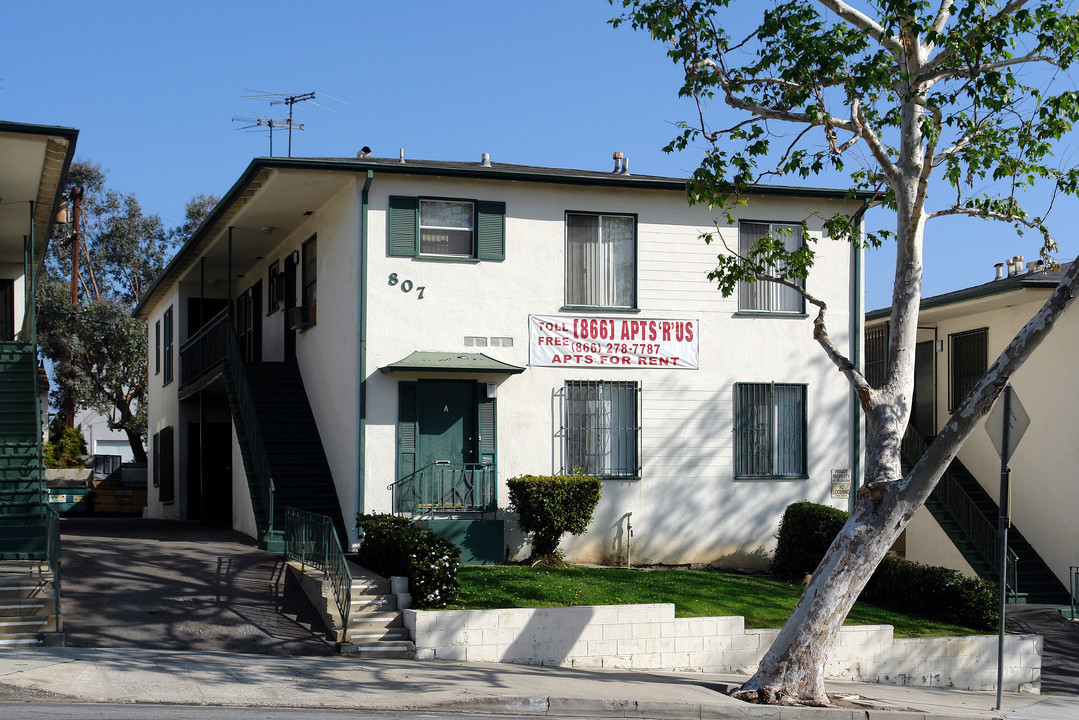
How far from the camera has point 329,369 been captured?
19609 millimetres

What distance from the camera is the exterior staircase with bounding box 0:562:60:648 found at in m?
12.9

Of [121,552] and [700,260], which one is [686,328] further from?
[121,552]

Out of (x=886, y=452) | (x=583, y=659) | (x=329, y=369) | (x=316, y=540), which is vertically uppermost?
(x=329, y=369)

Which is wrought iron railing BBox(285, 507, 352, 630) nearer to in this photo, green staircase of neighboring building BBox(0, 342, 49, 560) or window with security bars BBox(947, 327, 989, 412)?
green staircase of neighboring building BBox(0, 342, 49, 560)

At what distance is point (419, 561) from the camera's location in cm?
1437

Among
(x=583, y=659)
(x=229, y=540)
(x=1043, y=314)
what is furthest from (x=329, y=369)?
(x=1043, y=314)

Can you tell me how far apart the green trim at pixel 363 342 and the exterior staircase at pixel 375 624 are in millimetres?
2871

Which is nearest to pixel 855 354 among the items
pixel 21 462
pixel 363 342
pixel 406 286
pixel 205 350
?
pixel 406 286

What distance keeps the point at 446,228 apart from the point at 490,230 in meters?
0.73

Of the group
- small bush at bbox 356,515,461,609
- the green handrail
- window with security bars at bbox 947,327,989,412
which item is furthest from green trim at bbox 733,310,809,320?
the green handrail

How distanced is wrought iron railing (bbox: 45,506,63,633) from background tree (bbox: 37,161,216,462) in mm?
30758

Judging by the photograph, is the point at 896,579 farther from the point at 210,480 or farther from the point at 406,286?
the point at 210,480

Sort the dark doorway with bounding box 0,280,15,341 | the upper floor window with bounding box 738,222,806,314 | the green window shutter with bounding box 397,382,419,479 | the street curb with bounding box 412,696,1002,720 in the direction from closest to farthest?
the street curb with bounding box 412,696,1002,720 → the green window shutter with bounding box 397,382,419,479 → the upper floor window with bounding box 738,222,806,314 → the dark doorway with bounding box 0,280,15,341

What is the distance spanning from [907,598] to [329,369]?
1020cm
